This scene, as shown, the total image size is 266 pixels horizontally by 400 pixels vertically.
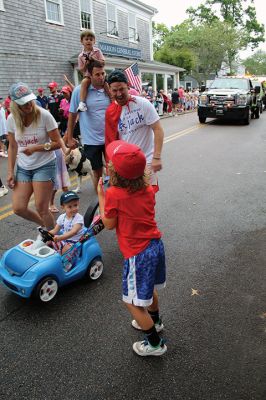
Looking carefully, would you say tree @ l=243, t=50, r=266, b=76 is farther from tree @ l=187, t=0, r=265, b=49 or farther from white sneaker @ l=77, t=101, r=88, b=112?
white sneaker @ l=77, t=101, r=88, b=112

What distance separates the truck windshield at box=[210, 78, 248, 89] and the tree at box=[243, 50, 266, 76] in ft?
258

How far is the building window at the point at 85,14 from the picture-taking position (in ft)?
62.5

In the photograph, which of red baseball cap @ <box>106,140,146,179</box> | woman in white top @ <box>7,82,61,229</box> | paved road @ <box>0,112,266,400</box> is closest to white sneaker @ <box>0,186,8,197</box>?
paved road @ <box>0,112,266,400</box>

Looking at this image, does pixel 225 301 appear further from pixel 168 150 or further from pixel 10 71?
pixel 10 71

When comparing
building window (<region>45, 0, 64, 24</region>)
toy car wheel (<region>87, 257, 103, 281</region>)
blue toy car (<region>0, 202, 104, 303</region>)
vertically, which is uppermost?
building window (<region>45, 0, 64, 24</region>)

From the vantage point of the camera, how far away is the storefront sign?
19.6 meters

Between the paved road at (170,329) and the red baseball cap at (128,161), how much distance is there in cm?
135

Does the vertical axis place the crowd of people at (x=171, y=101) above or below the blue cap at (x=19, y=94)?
below

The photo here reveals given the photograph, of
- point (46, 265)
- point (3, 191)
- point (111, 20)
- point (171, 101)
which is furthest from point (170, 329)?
point (171, 101)

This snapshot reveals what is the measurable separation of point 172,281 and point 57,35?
1632 centimetres

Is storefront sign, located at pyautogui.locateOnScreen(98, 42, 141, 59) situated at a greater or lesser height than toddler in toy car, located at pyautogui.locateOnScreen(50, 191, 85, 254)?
greater

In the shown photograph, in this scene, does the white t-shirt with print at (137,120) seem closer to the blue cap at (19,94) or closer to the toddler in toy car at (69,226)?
the toddler in toy car at (69,226)

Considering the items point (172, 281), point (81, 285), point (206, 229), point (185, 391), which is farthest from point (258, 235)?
point (185, 391)

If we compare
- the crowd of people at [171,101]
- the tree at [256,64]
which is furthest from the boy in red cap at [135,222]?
the tree at [256,64]
